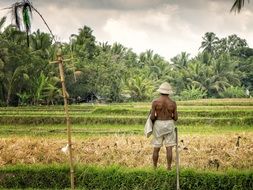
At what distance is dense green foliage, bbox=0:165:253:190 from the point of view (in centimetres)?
811

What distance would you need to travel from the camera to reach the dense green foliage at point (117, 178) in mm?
8109

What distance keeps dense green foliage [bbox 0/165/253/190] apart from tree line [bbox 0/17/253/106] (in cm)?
1554

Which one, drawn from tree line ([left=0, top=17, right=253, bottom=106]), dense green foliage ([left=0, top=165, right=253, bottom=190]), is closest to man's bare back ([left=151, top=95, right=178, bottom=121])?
dense green foliage ([left=0, top=165, right=253, bottom=190])

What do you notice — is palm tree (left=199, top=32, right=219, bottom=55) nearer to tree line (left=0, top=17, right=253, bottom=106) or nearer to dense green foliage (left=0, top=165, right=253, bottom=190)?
tree line (left=0, top=17, right=253, bottom=106)

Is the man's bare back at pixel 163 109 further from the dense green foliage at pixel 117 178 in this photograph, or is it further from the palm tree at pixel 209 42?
the palm tree at pixel 209 42

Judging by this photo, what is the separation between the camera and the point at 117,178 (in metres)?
8.55

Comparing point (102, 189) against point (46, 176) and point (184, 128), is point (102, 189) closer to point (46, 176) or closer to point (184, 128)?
point (46, 176)

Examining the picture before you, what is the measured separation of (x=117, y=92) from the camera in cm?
4575

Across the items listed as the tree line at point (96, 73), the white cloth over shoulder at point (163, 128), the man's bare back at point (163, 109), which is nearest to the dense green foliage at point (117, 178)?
the white cloth over shoulder at point (163, 128)

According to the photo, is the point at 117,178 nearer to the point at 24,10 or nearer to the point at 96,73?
the point at 24,10

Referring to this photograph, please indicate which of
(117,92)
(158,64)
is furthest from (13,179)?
(158,64)

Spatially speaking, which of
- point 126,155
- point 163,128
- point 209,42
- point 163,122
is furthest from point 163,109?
point 209,42

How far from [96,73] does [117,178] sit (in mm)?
34275

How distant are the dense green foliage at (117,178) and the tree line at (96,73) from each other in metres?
15.5
